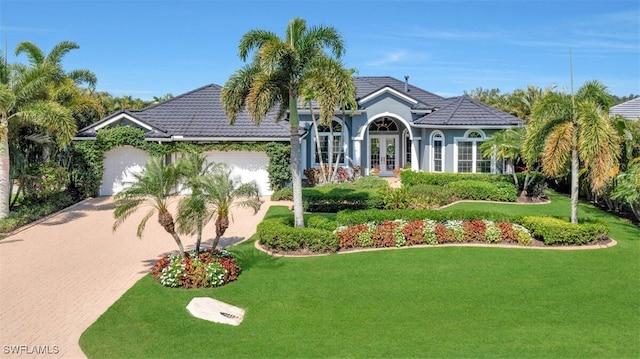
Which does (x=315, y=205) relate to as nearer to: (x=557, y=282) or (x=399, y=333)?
(x=557, y=282)

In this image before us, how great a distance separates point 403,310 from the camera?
32.3 ft

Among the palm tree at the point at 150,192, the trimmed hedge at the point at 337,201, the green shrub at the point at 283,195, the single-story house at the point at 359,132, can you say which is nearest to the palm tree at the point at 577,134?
the trimmed hedge at the point at 337,201

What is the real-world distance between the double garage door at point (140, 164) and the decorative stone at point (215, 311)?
14.7 metres

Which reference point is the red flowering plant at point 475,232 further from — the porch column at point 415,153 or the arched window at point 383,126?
the arched window at point 383,126

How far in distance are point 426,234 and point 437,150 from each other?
43.8ft

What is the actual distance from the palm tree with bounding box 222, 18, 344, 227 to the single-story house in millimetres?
8944

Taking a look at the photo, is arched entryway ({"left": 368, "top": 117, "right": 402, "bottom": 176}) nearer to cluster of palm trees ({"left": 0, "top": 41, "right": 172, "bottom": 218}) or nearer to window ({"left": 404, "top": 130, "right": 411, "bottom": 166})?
window ({"left": 404, "top": 130, "right": 411, "bottom": 166})

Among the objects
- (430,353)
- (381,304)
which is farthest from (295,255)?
(430,353)

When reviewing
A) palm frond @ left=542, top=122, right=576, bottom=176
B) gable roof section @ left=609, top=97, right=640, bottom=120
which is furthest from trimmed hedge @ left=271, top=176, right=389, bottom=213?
gable roof section @ left=609, top=97, right=640, bottom=120

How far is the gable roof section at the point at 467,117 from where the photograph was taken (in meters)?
25.9

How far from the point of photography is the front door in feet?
103

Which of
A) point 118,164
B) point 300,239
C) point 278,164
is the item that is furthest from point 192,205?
point 118,164

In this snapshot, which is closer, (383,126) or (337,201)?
(337,201)

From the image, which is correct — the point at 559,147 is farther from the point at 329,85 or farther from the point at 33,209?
the point at 33,209
